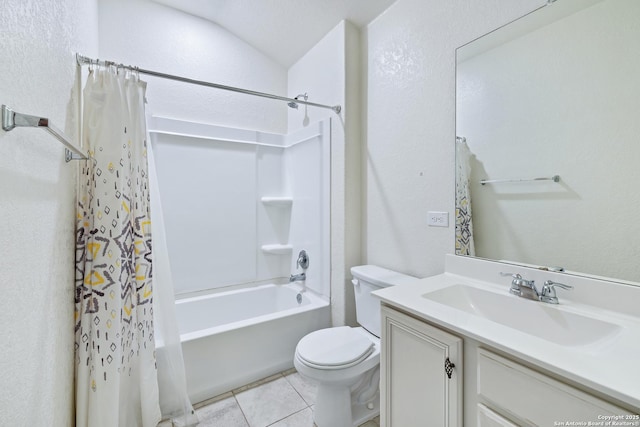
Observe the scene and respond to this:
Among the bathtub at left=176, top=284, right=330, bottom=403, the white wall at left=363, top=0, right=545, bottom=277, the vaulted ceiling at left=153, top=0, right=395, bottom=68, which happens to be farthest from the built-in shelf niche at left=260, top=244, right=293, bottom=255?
the vaulted ceiling at left=153, top=0, right=395, bottom=68

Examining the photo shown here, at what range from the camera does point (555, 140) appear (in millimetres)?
1107

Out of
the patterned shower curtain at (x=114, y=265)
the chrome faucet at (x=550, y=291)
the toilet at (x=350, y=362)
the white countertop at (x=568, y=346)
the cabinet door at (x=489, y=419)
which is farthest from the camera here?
the toilet at (x=350, y=362)

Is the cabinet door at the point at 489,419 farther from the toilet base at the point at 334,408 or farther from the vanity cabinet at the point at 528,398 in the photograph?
the toilet base at the point at 334,408

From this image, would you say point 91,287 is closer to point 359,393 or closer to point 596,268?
point 359,393

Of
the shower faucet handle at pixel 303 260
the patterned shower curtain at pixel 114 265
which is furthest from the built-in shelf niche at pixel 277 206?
the patterned shower curtain at pixel 114 265

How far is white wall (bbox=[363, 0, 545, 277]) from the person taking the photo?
1.50m

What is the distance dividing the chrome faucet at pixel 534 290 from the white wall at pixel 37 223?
5.07 feet

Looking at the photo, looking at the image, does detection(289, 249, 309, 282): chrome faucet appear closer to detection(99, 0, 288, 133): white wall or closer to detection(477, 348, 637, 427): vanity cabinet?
detection(99, 0, 288, 133): white wall

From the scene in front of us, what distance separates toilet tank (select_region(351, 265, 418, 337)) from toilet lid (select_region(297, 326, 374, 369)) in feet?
0.34

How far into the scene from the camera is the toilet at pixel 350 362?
140cm

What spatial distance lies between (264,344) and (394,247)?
114 centimetres

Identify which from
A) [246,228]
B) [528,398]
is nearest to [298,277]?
[246,228]

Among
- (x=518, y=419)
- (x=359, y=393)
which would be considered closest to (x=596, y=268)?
(x=518, y=419)

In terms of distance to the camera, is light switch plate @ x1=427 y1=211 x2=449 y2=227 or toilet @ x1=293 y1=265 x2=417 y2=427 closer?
toilet @ x1=293 y1=265 x2=417 y2=427
